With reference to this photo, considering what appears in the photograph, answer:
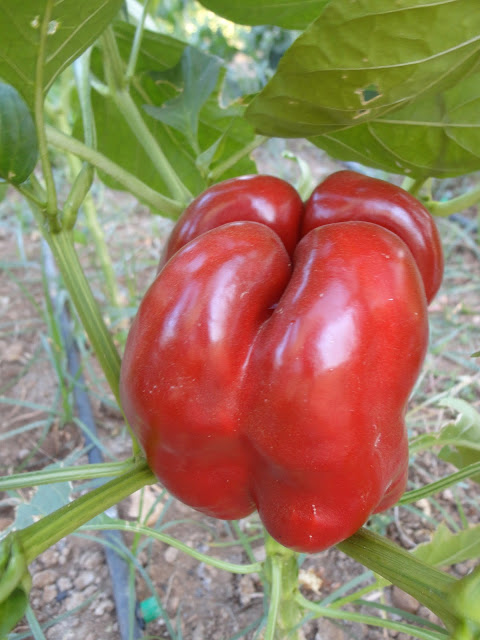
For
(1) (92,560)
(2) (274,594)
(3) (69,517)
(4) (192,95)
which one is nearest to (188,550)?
(2) (274,594)

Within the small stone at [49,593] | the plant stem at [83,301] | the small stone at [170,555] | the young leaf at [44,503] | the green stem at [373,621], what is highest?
the plant stem at [83,301]

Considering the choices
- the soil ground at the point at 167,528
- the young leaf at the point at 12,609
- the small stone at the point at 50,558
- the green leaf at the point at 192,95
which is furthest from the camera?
the small stone at the point at 50,558

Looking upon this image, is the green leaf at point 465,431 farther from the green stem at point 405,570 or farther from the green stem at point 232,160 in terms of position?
the green stem at point 232,160

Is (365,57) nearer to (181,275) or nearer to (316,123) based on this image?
(316,123)

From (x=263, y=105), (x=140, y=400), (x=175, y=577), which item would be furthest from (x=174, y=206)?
(x=175, y=577)

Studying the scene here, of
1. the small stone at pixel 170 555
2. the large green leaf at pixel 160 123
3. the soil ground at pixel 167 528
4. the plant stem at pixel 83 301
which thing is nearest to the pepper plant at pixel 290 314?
the plant stem at pixel 83 301

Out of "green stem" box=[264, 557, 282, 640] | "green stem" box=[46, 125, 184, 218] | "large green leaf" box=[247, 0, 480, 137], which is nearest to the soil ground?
"green stem" box=[264, 557, 282, 640]

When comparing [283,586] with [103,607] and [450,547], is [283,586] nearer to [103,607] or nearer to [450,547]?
[450,547]
